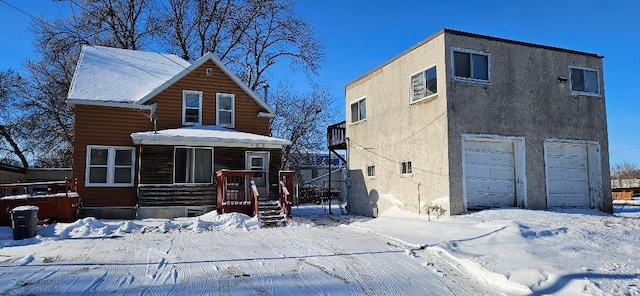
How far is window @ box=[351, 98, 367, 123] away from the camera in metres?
18.6

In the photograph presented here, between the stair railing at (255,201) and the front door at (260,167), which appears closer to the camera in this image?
the stair railing at (255,201)

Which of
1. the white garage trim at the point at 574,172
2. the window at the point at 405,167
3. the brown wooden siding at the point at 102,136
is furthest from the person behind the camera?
the brown wooden siding at the point at 102,136

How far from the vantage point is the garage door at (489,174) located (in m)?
13.6

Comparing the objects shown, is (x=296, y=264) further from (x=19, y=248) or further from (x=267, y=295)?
(x=19, y=248)

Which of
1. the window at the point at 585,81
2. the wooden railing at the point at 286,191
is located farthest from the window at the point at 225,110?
the window at the point at 585,81

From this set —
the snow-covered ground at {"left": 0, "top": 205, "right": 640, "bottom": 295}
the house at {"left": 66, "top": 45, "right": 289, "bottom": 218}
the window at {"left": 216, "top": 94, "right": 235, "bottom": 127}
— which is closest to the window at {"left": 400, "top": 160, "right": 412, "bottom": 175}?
the snow-covered ground at {"left": 0, "top": 205, "right": 640, "bottom": 295}

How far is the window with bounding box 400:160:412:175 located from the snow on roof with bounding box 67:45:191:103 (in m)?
10.6

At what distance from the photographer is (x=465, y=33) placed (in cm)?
1383

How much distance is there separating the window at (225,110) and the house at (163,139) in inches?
1.7

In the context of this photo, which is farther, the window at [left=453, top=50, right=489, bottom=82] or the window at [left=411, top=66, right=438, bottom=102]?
the window at [left=411, top=66, right=438, bottom=102]

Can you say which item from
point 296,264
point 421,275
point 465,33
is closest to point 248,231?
point 296,264

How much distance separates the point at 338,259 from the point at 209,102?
12.6 metres

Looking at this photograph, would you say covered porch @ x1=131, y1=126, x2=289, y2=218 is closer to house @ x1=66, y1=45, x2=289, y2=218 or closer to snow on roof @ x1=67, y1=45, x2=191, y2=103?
house @ x1=66, y1=45, x2=289, y2=218

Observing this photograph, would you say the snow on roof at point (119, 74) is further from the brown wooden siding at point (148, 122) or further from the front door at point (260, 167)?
the front door at point (260, 167)
